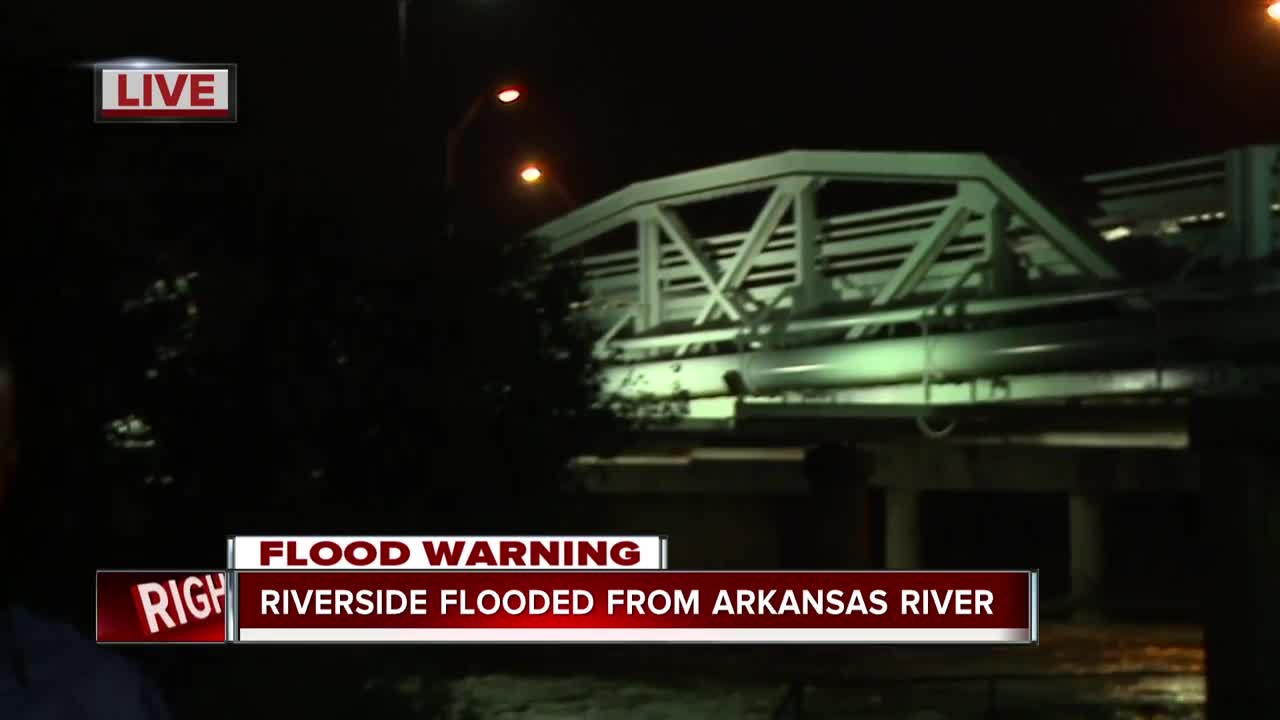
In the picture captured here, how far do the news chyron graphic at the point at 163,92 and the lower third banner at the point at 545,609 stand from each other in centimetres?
345

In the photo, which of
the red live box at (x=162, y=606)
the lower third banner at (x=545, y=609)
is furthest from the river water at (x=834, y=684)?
the red live box at (x=162, y=606)

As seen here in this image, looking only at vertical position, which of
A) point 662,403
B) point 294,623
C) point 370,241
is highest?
point 370,241

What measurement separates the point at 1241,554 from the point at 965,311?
5403mm

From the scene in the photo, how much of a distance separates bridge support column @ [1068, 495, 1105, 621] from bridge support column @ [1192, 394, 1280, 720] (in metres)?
28.6

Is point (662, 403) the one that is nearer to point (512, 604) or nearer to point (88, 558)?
point (512, 604)

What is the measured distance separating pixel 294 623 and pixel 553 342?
11.5 feet

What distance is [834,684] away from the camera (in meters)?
15.7

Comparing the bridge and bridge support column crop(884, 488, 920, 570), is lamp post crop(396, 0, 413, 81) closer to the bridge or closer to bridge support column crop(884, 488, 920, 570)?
the bridge

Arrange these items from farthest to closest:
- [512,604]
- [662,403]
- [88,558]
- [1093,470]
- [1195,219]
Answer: [1093,470] → [1195,219] → [662,403] → [512,604] → [88,558]

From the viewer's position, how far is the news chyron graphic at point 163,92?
11.6 m

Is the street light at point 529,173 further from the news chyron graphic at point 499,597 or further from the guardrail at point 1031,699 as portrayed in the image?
the guardrail at point 1031,699

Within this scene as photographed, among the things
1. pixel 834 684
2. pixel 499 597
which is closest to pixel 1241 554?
pixel 834 684

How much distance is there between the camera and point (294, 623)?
14.3 meters

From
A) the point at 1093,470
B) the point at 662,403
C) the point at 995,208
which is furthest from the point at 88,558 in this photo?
the point at 1093,470
